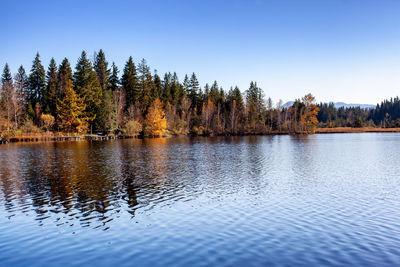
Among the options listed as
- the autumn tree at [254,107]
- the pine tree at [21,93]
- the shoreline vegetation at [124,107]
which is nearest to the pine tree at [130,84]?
the shoreline vegetation at [124,107]

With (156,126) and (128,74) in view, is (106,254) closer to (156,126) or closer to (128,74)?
(156,126)

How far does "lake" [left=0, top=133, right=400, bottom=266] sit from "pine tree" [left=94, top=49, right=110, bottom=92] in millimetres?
88538

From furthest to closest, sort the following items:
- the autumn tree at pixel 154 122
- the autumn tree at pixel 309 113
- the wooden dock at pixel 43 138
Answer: the autumn tree at pixel 309 113, the autumn tree at pixel 154 122, the wooden dock at pixel 43 138

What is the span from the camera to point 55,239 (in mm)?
11156

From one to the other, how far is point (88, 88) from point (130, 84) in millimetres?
18770

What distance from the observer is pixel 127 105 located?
10675 cm

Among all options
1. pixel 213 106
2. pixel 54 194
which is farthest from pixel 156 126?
pixel 54 194

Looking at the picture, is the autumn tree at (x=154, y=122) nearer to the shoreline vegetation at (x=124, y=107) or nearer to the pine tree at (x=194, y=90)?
the shoreline vegetation at (x=124, y=107)

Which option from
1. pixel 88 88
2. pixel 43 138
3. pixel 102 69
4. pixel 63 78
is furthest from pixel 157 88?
pixel 43 138

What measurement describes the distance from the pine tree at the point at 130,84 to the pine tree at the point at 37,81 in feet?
90.1

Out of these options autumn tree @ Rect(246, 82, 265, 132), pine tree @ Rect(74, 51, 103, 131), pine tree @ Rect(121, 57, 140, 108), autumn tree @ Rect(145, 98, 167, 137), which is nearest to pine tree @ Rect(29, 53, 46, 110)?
pine tree @ Rect(74, 51, 103, 131)

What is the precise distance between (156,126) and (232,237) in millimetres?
90428

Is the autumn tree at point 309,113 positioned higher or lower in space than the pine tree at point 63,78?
lower

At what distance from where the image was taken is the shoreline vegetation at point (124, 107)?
85500 millimetres
